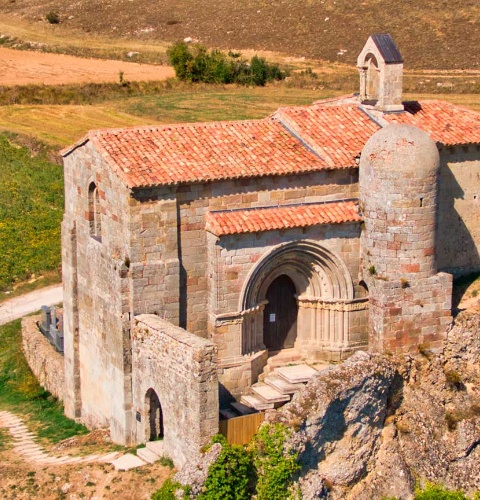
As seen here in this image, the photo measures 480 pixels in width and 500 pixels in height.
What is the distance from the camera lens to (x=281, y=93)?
5941 cm

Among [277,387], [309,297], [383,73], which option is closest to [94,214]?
[309,297]

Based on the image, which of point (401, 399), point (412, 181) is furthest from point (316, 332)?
point (412, 181)

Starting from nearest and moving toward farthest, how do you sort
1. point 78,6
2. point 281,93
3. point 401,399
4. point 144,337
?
point 144,337 → point 401,399 → point 281,93 → point 78,6

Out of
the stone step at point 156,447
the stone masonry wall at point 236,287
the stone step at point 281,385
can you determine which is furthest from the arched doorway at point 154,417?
the stone step at point 281,385

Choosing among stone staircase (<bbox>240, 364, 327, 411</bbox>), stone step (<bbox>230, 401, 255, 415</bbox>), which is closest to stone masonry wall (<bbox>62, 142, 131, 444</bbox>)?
stone step (<bbox>230, 401, 255, 415</bbox>)

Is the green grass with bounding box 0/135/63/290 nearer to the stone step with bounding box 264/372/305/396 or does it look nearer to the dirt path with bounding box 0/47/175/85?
the dirt path with bounding box 0/47/175/85

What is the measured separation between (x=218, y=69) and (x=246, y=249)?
129ft

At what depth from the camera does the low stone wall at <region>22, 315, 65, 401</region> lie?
106ft

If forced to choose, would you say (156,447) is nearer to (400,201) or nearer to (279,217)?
(279,217)

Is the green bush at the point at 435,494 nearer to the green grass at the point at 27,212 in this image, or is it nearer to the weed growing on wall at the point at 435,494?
the weed growing on wall at the point at 435,494

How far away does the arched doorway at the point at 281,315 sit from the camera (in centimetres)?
2822

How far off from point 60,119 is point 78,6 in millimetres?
45764

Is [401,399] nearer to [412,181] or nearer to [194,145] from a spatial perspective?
[412,181]

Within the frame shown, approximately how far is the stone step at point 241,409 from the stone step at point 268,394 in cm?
41
